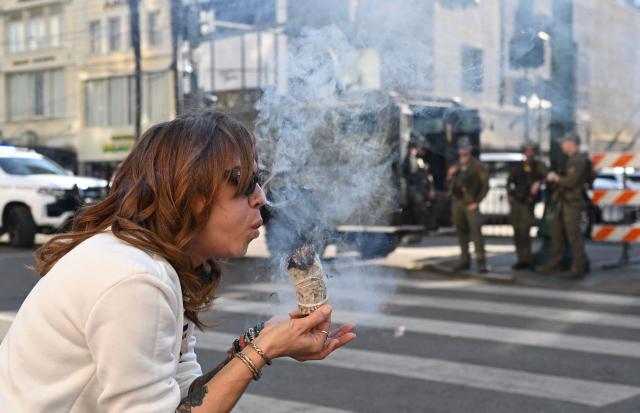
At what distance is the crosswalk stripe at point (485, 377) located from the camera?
5.37m

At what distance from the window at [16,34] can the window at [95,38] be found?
543 centimetres

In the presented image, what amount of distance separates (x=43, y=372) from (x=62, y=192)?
1435cm

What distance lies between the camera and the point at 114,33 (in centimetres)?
2580

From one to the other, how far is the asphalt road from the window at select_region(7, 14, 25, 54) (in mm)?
32281

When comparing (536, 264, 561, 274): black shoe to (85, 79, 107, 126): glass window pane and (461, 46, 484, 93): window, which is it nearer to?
(461, 46, 484, 93): window

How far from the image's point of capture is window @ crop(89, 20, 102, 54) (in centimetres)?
2854

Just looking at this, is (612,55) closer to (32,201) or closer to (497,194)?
(32,201)

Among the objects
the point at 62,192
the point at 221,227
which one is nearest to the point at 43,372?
the point at 221,227

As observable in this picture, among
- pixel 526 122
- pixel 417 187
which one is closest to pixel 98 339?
pixel 526 122

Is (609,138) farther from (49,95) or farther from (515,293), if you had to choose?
(49,95)

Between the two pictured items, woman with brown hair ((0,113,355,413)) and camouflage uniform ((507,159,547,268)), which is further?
camouflage uniform ((507,159,547,268))

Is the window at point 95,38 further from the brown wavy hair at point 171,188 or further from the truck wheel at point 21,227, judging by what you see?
the brown wavy hair at point 171,188

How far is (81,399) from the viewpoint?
170 cm

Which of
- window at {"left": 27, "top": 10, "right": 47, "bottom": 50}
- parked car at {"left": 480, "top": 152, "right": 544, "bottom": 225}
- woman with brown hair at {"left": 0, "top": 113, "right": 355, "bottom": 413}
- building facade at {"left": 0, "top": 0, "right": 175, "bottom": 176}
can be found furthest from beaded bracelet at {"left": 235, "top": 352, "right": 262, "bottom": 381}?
window at {"left": 27, "top": 10, "right": 47, "bottom": 50}
